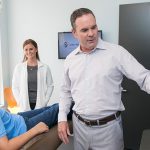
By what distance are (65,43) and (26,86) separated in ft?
3.30

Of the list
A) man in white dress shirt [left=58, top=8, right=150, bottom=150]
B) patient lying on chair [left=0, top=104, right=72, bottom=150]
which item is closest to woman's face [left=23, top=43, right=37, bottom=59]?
patient lying on chair [left=0, top=104, right=72, bottom=150]

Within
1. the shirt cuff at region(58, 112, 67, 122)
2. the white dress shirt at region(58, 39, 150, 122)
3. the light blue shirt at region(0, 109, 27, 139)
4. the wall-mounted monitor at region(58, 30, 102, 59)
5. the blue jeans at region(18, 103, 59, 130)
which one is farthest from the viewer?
the wall-mounted monitor at region(58, 30, 102, 59)

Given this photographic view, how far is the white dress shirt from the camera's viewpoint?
5.15 ft

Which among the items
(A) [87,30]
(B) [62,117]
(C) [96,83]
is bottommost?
(B) [62,117]

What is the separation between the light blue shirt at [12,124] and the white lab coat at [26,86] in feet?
3.99

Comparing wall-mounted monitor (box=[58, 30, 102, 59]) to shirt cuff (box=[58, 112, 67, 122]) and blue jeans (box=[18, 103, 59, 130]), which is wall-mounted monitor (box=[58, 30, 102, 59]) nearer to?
blue jeans (box=[18, 103, 59, 130])

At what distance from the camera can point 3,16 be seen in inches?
166

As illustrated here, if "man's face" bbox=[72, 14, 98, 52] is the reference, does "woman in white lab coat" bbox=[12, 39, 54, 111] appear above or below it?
below

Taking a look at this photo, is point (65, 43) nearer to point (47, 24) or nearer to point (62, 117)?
point (47, 24)

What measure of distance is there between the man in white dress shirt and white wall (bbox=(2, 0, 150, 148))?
201 cm

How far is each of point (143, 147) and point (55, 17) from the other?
9.24 ft

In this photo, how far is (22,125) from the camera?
201 cm

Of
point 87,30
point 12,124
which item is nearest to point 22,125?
point 12,124

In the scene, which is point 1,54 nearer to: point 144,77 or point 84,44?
point 84,44
